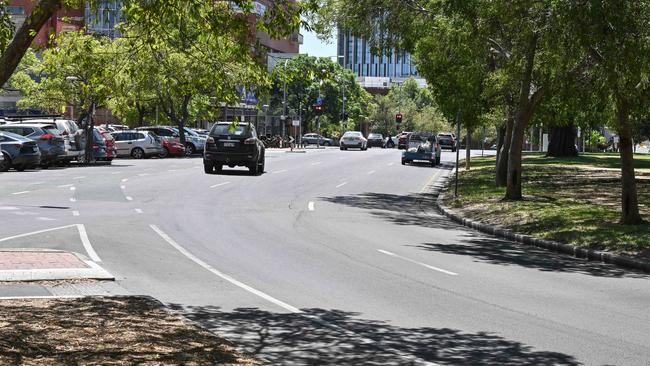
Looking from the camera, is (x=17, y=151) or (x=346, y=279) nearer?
(x=346, y=279)

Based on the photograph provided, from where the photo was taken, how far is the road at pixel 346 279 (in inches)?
344

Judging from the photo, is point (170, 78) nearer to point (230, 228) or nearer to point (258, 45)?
point (258, 45)

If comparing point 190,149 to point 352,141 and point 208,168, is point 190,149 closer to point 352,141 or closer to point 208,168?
point 352,141

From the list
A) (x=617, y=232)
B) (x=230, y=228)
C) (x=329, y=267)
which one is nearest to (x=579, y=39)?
(x=617, y=232)

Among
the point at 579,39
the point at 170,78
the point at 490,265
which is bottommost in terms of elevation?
the point at 490,265

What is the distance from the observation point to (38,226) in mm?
17703

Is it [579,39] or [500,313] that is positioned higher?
[579,39]

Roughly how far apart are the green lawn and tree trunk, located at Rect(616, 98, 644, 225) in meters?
0.38

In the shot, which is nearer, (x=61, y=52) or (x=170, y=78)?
(x=61, y=52)

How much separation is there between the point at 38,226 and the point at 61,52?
314 inches

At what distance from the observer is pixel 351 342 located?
8758mm

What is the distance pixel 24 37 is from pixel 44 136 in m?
31.3

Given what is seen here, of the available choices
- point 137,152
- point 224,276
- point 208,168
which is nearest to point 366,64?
point 137,152

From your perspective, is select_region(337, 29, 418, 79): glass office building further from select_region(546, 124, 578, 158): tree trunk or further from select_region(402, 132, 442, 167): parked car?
select_region(402, 132, 442, 167): parked car
